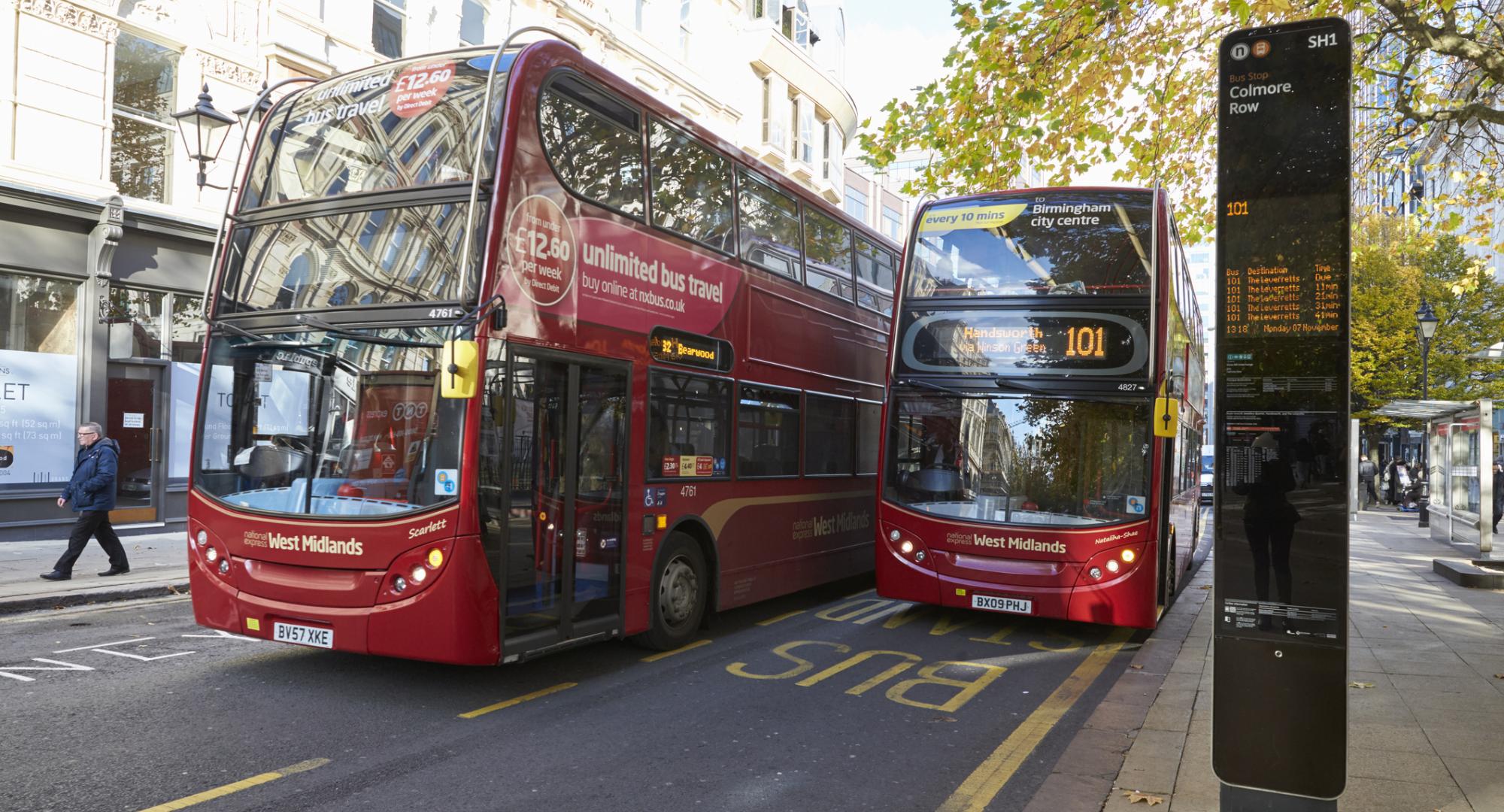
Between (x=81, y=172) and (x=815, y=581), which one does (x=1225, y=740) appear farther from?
(x=81, y=172)

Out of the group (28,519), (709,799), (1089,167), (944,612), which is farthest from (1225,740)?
(28,519)

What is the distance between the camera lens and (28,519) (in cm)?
1391

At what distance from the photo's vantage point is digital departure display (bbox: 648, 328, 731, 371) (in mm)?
8156

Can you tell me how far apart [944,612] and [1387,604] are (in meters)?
5.36

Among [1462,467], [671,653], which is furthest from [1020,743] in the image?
[1462,467]

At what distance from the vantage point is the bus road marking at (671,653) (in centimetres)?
818

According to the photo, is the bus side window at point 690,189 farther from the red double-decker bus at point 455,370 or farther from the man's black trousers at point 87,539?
the man's black trousers at point 87,539

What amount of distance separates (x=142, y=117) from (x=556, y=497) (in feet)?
40.8

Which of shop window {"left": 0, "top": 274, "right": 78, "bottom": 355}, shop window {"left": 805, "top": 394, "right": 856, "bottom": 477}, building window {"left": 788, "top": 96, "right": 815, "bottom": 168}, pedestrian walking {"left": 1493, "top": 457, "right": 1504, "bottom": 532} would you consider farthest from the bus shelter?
shop window {"left": 0, "top": 274, "right": 78, "bottom": 355}

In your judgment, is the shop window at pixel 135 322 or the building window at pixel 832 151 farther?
the building window at pixel 832 151

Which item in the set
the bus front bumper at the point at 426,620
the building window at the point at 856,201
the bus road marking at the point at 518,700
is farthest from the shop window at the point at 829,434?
the building window at the point at 856,201

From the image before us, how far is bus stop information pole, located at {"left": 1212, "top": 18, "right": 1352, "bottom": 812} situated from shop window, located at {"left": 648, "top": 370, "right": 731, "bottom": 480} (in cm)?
478

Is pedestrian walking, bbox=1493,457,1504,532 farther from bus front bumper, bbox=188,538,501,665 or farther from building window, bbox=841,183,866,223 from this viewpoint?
bus front bumper, bbox=188,538,501,665

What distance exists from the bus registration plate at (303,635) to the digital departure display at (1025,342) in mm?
5566
